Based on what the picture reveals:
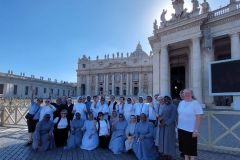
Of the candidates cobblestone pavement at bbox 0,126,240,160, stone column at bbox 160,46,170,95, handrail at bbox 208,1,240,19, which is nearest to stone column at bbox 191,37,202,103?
handrail at bbox 208,1,240,19

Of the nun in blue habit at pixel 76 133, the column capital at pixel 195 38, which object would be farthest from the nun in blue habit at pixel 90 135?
the column capital at pixel 195 38

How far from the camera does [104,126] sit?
7766 millimetres

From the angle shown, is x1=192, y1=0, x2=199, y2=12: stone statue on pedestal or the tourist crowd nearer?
the tourist crowd

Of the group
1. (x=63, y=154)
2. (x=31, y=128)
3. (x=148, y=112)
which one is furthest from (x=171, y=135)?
(x=31, y=128)

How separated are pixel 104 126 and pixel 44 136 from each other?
6.63 feet

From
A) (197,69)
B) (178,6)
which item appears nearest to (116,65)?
(178,6)

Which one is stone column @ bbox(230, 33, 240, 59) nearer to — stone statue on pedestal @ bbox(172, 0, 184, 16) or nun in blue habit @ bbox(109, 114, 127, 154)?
stone statue on pedestal @ bbox(172, 0, 184, 16)

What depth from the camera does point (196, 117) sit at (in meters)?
4.77

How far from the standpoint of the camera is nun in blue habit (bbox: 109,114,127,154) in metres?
7.04

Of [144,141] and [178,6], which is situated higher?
[178,6]

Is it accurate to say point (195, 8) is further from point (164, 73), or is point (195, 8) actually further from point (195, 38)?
point (164, 73)

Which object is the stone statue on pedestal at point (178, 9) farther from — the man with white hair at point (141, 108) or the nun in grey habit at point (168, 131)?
the nun in grey habit at point (168, 131)

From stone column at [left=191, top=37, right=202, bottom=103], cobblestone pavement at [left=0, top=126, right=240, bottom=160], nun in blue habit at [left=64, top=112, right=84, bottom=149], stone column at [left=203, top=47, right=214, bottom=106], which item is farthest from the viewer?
stone column at [left=203, top=47, right=214, bottom=106]

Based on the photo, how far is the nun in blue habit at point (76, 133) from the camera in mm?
7629
